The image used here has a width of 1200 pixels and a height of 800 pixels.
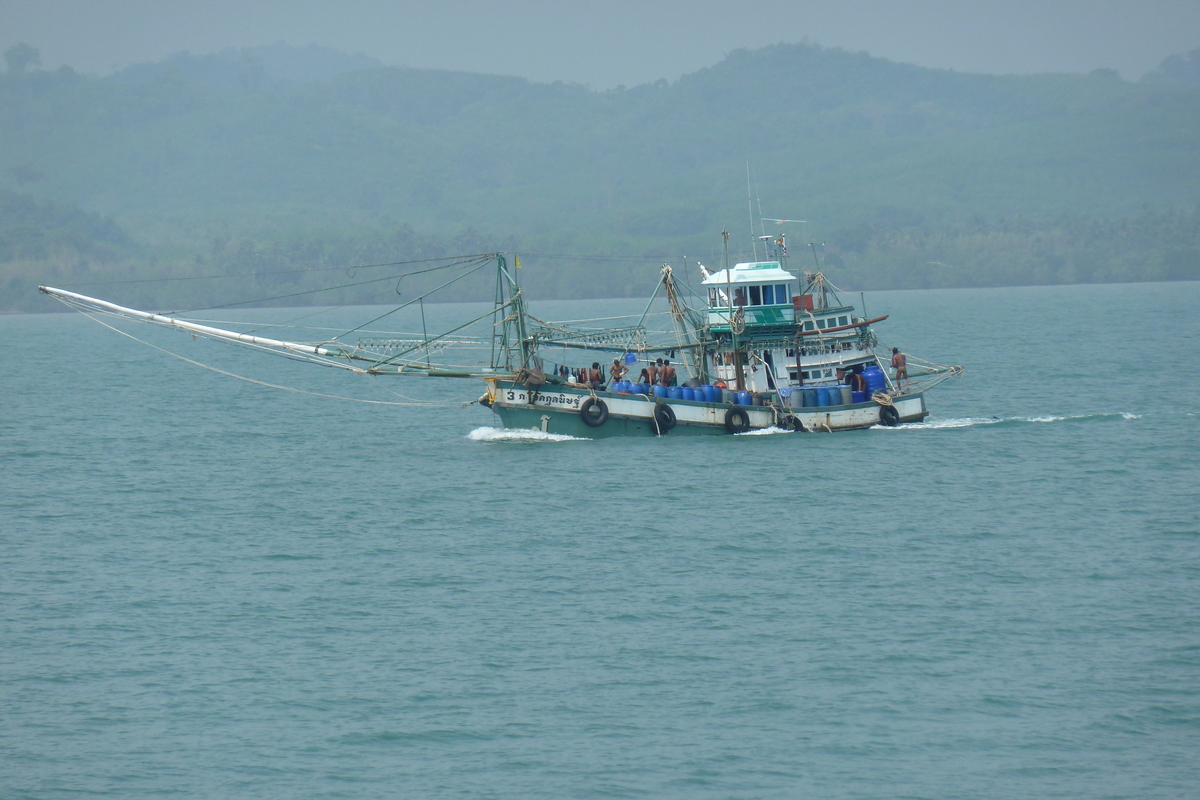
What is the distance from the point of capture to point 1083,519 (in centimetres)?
4356

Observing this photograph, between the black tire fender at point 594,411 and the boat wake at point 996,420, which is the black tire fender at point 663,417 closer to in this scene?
the black tire fender at point 594,411

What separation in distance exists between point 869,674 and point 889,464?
24.3m

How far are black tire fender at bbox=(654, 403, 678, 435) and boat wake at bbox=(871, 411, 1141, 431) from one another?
1022 centimetres

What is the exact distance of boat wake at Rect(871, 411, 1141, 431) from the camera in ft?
202

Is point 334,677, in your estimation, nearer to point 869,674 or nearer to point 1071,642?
point 869,674

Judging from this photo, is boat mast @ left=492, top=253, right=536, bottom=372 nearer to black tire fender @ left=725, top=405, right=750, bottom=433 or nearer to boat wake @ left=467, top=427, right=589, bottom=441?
boat wake @ left=467, top=427, right=589, bottom=441

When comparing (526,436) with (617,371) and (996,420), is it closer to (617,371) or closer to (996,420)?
(617,371)

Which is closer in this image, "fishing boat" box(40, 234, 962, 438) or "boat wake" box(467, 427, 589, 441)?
"fishing boat" box(40, 234, 962, 438)

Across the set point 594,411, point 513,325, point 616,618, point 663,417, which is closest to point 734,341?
point 663,417

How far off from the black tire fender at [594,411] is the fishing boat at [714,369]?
0.05 meters

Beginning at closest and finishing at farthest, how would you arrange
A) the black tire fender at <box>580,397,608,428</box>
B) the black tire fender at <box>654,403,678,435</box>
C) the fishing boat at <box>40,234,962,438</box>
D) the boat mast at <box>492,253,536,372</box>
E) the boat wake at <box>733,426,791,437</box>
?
the boat mast at <box>492,253,536,372</box>
the fishing boat at <box>40,234,962,438</box>
the black tire fender at <box>580,397,608,428</box>
the black tire fender at <box>654,403,678,435</box>
the boat wake at <box>733,426,791,437</box>

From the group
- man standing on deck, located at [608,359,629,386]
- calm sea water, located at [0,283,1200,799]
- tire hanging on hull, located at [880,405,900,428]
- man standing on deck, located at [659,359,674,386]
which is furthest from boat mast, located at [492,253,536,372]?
tire hanging on hull, located at [880,405,900,428]

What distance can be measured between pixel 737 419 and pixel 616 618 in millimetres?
24498

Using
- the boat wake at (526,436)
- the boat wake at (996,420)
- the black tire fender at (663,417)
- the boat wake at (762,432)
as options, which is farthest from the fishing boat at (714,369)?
the boat wake at (996,420)
